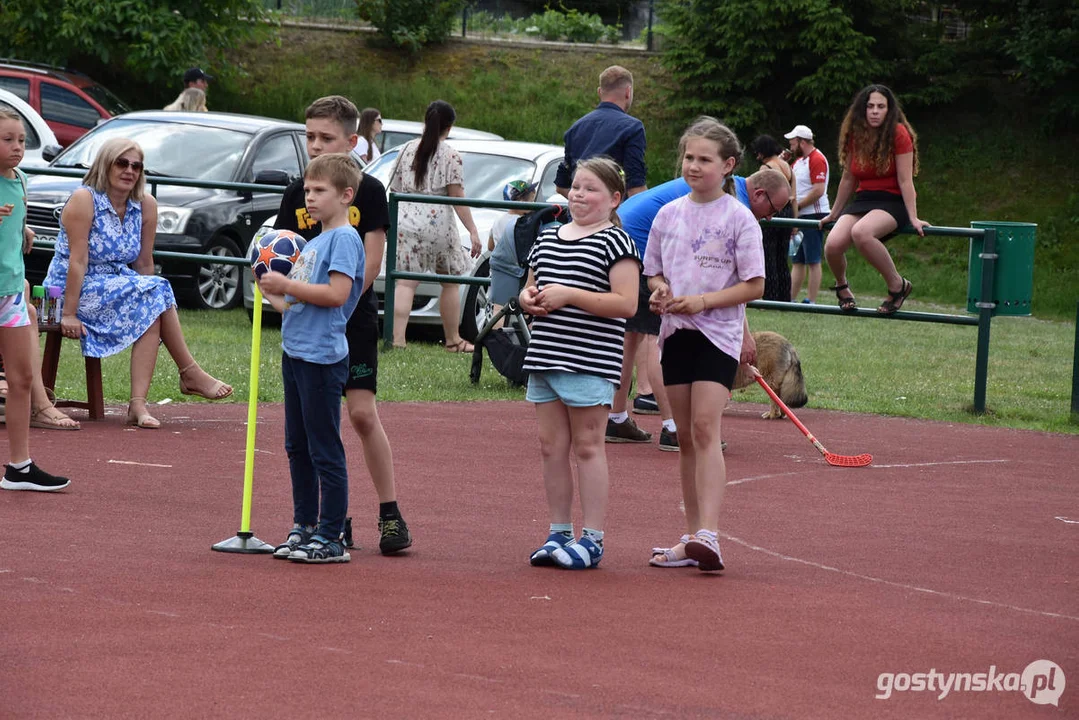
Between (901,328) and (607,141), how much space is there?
932 cm

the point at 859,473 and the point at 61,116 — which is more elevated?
the point at 61,116

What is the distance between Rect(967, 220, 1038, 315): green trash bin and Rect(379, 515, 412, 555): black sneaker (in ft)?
21.4

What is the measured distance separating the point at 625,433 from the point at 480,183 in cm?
549

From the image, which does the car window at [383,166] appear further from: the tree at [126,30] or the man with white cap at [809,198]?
the tree at [126,30]

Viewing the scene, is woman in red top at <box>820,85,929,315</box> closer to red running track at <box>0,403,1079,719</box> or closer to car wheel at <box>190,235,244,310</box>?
red running track at <box>0,403,1079,719</box>

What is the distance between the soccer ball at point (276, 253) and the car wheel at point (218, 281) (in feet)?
30.9

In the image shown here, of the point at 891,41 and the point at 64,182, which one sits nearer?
the point at 64,182

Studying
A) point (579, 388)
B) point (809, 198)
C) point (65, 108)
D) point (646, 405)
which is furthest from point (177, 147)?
point (579, 388)

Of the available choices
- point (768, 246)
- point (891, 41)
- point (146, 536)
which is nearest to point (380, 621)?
point (146, 536)

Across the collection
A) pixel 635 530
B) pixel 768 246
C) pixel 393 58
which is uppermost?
pixel 393 58

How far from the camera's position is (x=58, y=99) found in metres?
19.8

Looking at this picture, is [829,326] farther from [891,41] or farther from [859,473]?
[891,41]

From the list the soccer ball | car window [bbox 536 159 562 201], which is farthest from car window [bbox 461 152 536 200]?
the soccer ball

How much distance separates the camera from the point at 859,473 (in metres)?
8.84
